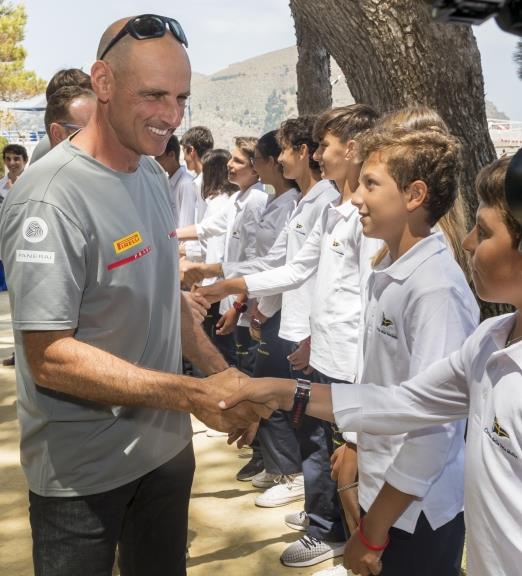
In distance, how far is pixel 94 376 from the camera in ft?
6.59

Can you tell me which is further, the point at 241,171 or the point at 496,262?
the point at 241,171

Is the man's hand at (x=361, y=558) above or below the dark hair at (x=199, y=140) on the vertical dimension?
below

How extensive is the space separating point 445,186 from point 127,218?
99 centimetres

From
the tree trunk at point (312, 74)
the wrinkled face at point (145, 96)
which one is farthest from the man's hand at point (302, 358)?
the tree trunk at point (312, 74)

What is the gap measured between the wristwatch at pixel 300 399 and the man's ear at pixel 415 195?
63 cm

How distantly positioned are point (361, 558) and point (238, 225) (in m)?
3.78

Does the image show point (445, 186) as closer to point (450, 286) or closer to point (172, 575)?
point (450, 286)

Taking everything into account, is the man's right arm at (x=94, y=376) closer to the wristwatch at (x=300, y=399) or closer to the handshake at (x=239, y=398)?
the handshake at (x=239, y=398)

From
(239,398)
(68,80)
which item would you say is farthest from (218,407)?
(68,80)

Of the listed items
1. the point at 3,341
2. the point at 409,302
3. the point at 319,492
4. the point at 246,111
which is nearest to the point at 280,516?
the point at 319,492

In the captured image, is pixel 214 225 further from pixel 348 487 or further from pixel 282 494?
pixel 348 487

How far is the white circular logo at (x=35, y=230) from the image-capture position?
1953 mm

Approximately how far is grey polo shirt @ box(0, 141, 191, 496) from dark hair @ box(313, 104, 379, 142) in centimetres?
161

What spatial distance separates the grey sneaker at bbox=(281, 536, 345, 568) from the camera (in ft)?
12.7
